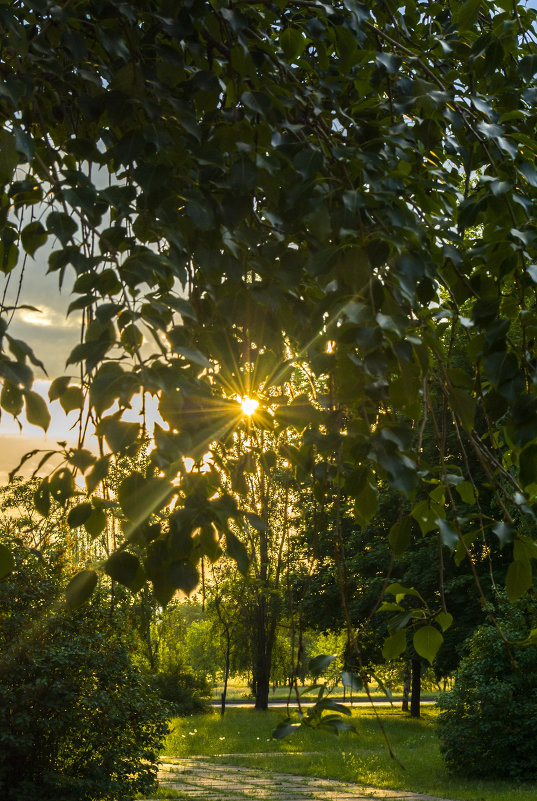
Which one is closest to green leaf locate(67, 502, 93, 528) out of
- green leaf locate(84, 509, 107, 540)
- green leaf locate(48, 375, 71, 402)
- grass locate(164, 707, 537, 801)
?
green leaf locate(84, 509, 107, 540)

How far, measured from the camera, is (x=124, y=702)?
7.06 meters

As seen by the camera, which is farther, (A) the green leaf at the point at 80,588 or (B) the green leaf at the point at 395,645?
(B) the green leaf at the point at 395,645

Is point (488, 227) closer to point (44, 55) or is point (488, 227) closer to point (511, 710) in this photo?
point (44, 55)

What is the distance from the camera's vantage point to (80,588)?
53.6 inches

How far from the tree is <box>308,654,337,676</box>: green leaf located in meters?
0.32

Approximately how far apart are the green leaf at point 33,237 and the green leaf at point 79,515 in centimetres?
52

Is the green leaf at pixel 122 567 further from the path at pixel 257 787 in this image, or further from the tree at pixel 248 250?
the path at pixel 257 787

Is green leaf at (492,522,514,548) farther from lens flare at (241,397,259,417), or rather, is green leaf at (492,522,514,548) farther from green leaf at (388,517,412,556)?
lens flare at (241,397,259,417)

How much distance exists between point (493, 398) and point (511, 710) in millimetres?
9793

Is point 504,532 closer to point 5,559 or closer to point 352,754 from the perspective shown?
point 5,559

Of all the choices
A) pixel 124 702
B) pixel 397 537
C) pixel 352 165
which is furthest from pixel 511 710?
pixel 352 165

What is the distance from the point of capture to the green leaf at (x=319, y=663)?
146 centimetres

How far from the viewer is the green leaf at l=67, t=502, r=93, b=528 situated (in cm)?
145

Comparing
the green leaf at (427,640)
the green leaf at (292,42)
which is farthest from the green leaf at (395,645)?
the green leaf at (292,42)
